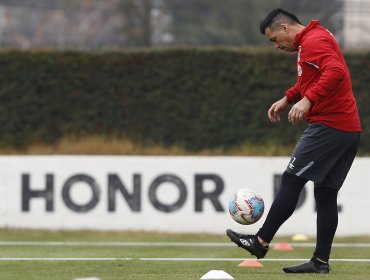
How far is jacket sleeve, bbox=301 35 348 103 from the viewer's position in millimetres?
7965

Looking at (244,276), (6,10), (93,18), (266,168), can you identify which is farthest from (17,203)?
(93,18)

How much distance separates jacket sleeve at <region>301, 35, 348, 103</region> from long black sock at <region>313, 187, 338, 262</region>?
850 mm

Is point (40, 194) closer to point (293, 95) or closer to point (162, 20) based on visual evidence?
point (293, 95)

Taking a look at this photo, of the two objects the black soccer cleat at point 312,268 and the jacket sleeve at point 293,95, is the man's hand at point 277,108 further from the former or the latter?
the black soccer cleat at point 312,268

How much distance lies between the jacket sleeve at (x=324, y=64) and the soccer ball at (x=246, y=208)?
3.63 feet

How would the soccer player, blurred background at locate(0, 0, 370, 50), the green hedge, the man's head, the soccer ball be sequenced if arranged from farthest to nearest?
blurred background at locate(0, 0, 370, 50), the green hedge, the soccer ball, the man's head, the soccer player

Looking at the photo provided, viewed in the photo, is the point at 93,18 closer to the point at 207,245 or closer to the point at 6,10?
the point at 6,10

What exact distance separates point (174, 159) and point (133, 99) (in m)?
3.10

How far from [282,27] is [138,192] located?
7.32 meters

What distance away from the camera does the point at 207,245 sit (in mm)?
12781

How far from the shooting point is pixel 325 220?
8.46m

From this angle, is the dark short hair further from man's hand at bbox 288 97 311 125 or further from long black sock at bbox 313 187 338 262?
long black sock at bbox 313 187 338 262

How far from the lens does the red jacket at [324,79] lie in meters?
7.99

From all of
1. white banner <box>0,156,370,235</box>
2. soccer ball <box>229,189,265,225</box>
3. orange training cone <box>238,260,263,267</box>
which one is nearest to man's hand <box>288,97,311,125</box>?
A: soccer ball <box>229,189,265,225</box>
